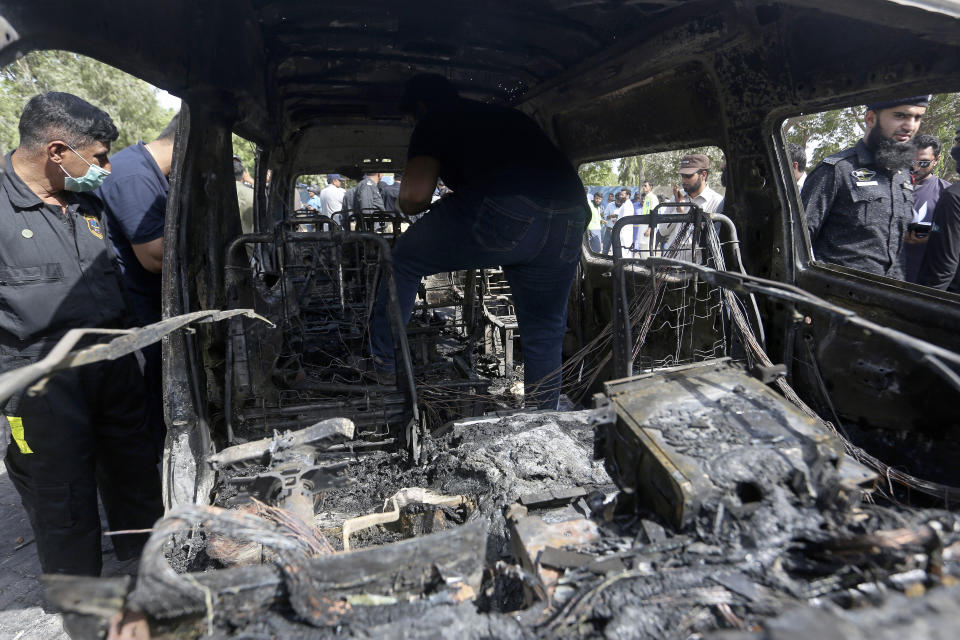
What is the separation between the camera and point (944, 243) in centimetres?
416

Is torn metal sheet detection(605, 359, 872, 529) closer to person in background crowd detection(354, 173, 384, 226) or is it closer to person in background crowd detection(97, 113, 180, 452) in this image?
person in background crowd detection(97, 113, 180, 452)

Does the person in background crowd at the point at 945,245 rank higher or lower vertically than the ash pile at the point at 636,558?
higher

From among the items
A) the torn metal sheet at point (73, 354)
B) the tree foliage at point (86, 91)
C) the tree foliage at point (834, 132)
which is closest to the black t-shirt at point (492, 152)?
the torn metal sheet at point (73, 354)

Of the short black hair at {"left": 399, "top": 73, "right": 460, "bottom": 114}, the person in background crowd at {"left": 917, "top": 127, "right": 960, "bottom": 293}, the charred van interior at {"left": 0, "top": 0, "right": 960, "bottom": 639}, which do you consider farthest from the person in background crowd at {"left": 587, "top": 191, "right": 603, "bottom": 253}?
the short black hair at {"left": 399, "top": 73, "right": 460, "bottom": 114}

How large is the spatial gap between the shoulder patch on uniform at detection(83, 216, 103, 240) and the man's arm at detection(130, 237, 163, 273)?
170 mm

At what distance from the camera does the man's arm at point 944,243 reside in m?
4.12

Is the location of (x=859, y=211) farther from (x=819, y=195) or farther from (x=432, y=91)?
(x=432, y=91)

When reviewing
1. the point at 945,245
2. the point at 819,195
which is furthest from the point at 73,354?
the point at 945,245

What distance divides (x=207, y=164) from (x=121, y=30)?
73 centimetres

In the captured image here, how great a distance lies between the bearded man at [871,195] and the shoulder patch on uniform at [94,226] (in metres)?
4.55

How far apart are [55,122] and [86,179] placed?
0.29 meters

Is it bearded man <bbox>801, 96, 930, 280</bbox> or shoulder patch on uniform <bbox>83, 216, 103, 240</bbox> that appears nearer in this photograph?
shoulder patch on uniform <bbox>83, 216, 103, 240</bbox>

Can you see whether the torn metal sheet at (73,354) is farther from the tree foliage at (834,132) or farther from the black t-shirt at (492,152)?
the tree foliage at (834,132)

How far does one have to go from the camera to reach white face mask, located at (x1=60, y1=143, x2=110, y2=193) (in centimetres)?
262
